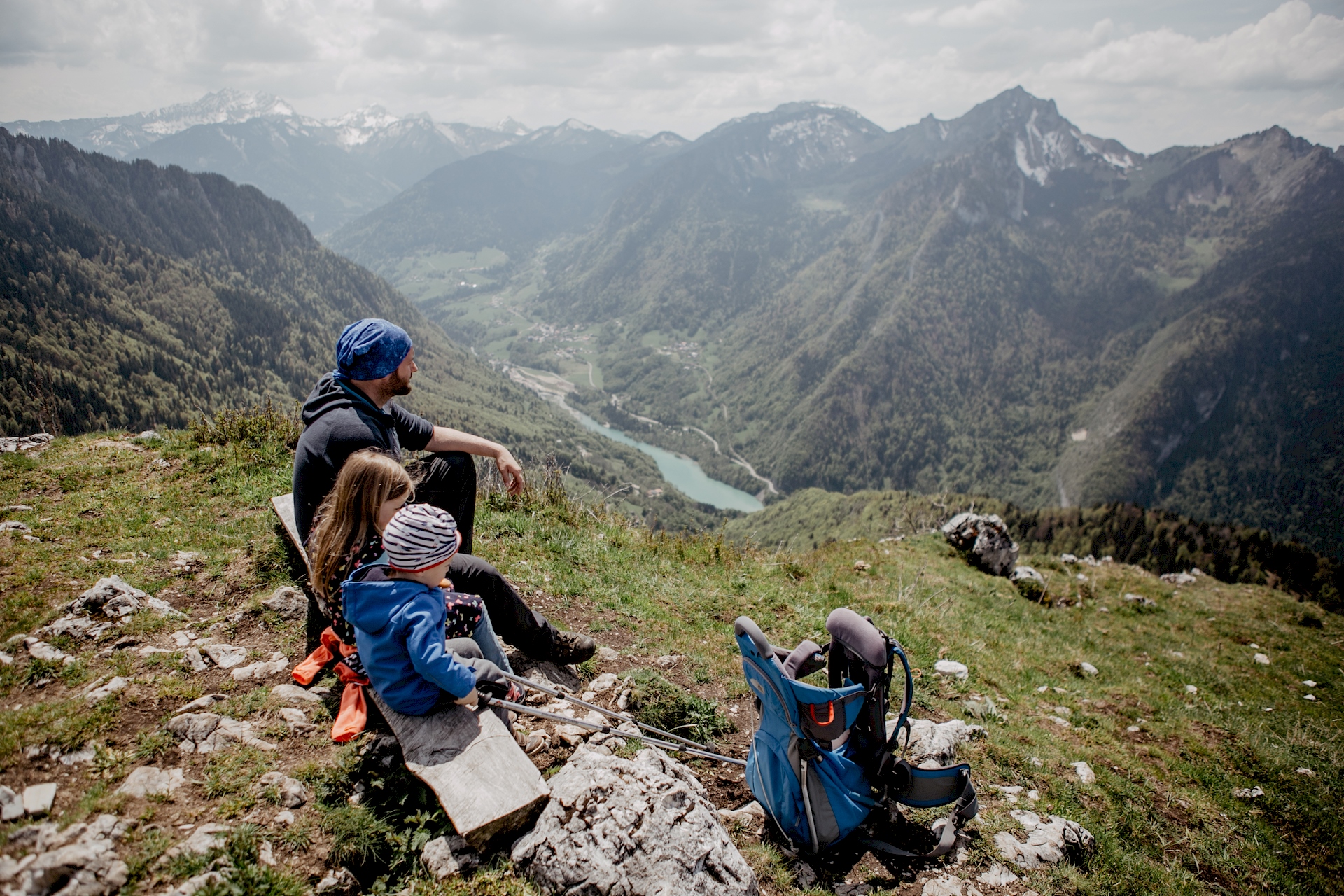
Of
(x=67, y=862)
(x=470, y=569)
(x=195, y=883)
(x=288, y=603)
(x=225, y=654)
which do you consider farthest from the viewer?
(x=288, y=603)

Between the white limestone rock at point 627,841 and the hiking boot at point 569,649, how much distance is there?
1803 millimetres

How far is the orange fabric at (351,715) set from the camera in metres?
4.12

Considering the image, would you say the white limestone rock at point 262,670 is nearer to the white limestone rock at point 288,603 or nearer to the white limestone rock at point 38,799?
the white limestone rock at point 288,603

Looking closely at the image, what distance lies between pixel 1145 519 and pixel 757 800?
60842 millimetres

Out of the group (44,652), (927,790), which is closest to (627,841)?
(927,790)

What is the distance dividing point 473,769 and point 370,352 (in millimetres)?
3314

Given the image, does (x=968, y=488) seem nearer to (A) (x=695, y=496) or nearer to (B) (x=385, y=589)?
(A) (x=695, y=496)

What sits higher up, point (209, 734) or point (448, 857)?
point (209, 734)

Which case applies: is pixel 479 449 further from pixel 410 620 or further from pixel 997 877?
pixel 997 877

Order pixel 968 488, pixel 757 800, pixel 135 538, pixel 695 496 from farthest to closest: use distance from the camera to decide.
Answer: pixel 968 488 < pixel 695 496 < pixel 135 538 < pixel 757 800

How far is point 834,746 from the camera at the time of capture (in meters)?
4.46

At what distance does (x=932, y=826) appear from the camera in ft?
15.4

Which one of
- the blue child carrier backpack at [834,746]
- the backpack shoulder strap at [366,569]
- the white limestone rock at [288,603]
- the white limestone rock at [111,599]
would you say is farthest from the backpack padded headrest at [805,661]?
the white limestone rock at [111,599]

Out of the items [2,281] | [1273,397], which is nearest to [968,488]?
[1273,397]
